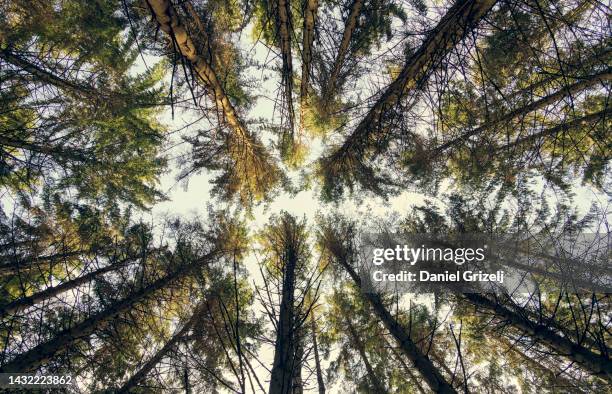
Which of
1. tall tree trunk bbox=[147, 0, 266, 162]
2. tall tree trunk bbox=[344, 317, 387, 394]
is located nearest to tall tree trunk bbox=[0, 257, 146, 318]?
tall tree trunk bbox=[147, 0, 266, 162]


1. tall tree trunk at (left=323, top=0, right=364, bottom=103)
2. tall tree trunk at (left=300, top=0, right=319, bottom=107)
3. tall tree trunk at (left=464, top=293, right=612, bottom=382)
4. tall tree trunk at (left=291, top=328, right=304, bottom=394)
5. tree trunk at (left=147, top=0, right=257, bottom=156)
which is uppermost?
tall tree trunk at (left=323, top=0, right=364, bottom=103)

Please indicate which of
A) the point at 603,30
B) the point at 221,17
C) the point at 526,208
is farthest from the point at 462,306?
the point at 221,17

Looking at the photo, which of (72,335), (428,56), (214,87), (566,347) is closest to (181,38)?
(214,87)

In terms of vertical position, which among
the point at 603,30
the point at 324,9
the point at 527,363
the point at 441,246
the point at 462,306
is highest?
the point at 324,9

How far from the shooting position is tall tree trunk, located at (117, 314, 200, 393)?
16.7 feet

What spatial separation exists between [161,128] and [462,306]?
9.18 meters

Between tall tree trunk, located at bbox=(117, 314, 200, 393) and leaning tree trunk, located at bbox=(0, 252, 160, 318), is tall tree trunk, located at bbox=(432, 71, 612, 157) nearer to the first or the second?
tall tree trunk, located at bbox=(117, 314, 200, 393)

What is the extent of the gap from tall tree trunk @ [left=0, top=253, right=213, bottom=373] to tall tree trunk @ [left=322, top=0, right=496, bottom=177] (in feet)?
17.0

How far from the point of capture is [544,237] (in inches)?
259

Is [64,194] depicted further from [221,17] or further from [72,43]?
[221,17]

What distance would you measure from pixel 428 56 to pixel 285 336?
3506 mm

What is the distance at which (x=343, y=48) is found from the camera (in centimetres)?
461

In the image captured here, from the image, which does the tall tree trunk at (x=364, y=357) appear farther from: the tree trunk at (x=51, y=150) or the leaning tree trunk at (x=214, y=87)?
the tree trunk at (x=51, y=150)

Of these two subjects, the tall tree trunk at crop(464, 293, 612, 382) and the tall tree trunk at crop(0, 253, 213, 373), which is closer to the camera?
the tall tree trunk at crop(464, 293, 612, 382)
